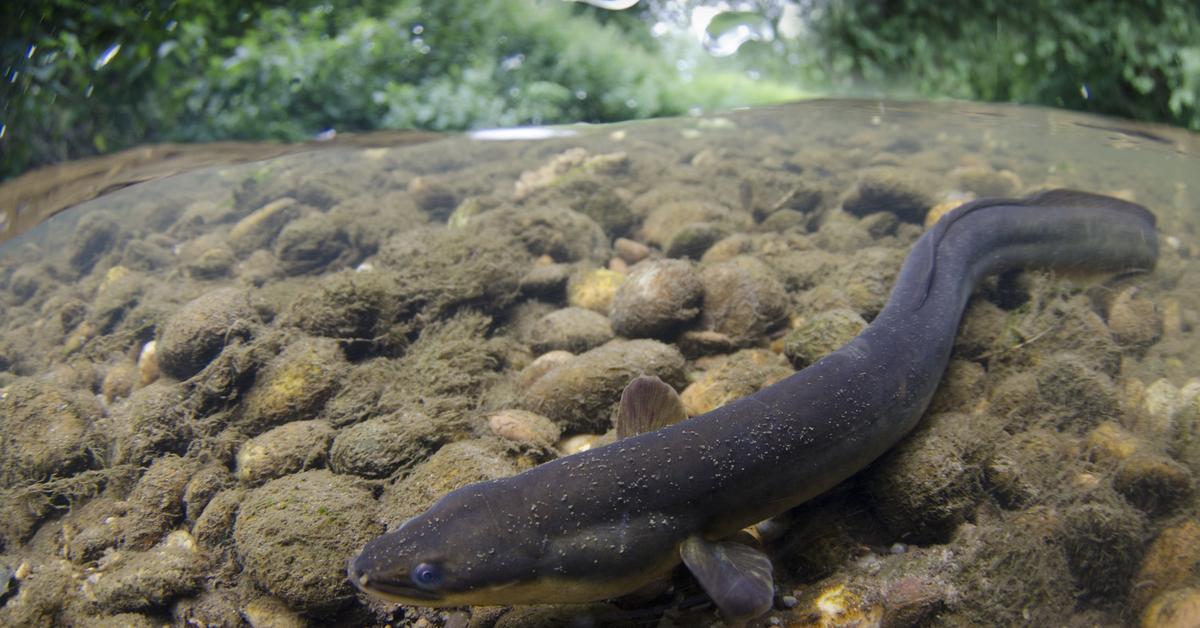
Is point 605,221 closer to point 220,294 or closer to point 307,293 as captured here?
point 307,293

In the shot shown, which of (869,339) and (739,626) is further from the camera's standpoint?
(869,339)

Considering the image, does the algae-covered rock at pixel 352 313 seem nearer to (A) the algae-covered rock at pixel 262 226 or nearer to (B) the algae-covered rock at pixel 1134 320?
(A) the algae-covered rock at pixel 262 226

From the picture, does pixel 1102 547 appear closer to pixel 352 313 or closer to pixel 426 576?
pixel 426 576

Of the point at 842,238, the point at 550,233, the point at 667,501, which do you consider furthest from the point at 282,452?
the point at 842,238

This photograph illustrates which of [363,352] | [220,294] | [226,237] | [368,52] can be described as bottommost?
[226,237]

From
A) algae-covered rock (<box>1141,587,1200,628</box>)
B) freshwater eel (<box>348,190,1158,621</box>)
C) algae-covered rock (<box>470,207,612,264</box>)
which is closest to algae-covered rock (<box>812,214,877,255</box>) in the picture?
algae-covered rock (<box>470,207,612,264</box>)

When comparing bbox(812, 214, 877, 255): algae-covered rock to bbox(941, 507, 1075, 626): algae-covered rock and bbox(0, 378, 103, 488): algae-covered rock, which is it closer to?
bbox(941, 507, 1075, 626): algae-covered rock

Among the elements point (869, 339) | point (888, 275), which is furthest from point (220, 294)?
point (888, 275)
